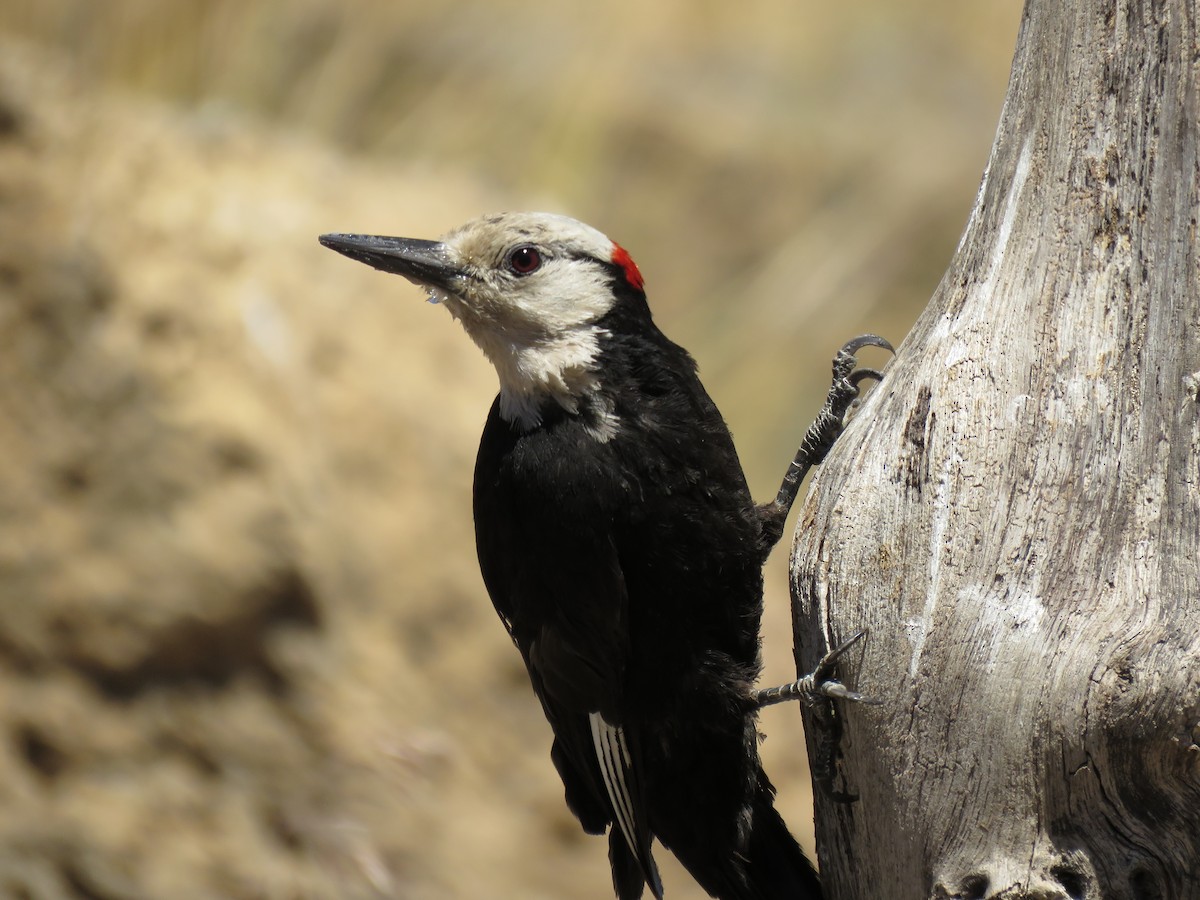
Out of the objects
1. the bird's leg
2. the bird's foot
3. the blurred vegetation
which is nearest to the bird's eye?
the bird's leg

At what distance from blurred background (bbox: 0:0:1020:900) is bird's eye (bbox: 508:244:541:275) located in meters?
2.44

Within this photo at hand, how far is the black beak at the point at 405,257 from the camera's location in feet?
9.40

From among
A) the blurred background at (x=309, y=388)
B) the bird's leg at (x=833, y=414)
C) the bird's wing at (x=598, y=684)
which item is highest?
the blurred background at (x=309, y=388)

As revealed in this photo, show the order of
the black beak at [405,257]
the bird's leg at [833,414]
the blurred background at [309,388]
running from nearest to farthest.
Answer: the black beak at [405,257], the bird's leg at [833,414], the blurred background at [309,388]

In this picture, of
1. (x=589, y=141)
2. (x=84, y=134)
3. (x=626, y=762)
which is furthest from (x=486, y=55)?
(x=626, y=762)

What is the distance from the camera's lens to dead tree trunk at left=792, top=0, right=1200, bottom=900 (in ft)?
6.75

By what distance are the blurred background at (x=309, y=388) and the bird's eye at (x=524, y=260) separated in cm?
244

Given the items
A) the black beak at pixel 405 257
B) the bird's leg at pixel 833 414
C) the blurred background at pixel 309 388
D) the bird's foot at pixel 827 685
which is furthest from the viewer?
the blurred background at pixel 309 388

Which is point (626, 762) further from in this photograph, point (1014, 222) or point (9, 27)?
point (9, 27)

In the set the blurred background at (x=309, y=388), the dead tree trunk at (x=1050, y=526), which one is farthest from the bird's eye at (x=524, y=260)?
the blurred background at (x=309, y=388)

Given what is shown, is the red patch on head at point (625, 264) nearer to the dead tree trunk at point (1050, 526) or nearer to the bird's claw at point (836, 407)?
the bird's claw at point (836, 407)

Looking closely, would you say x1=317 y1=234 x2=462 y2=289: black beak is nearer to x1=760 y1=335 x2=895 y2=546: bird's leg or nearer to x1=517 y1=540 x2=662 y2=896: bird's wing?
x1=517 y1=540 x2=662 y2=896: bird's wing

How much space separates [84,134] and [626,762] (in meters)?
3.91

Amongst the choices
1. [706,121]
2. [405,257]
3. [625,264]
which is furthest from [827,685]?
[706,121]
